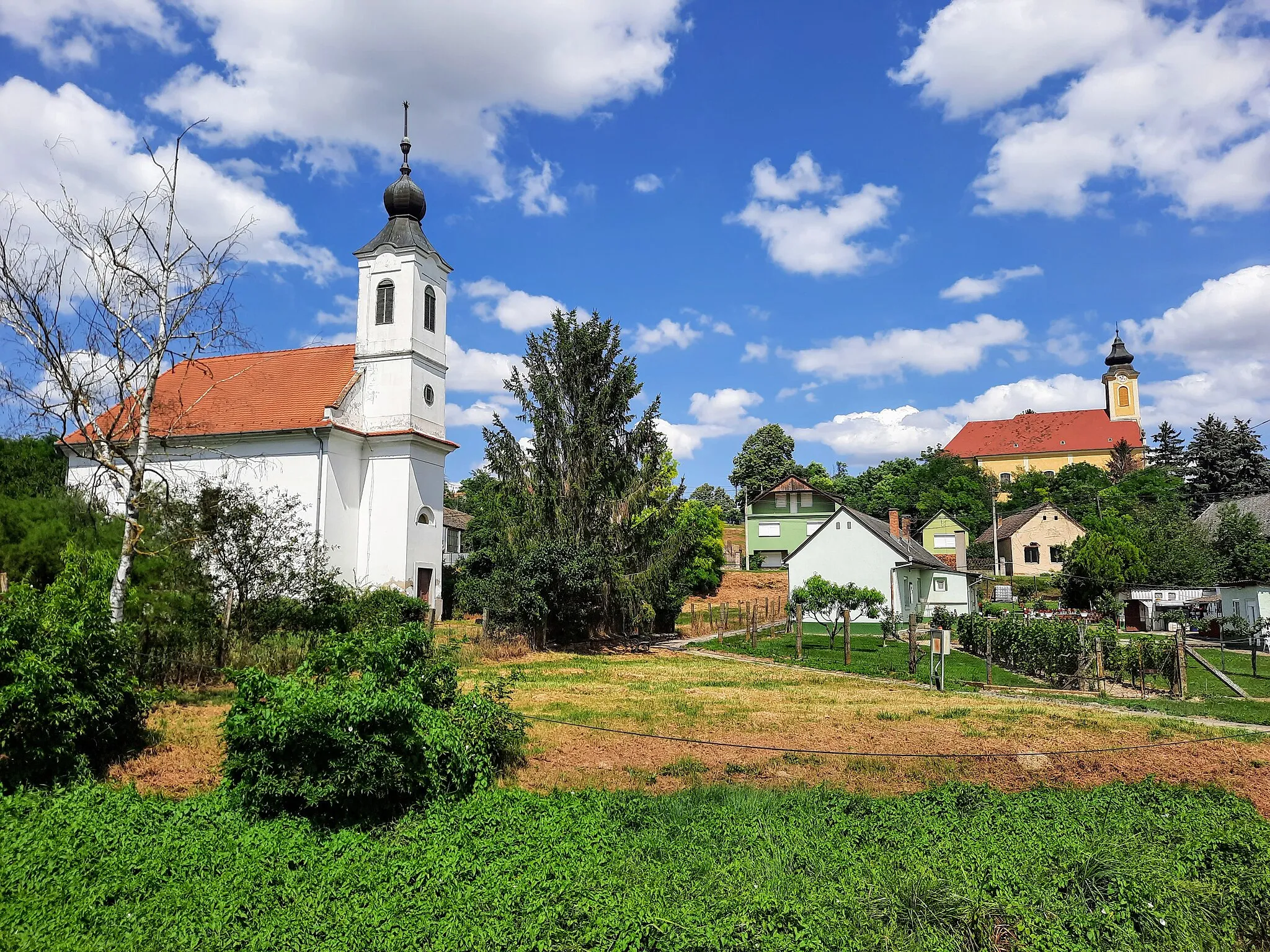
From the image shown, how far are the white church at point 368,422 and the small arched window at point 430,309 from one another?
0.18ft

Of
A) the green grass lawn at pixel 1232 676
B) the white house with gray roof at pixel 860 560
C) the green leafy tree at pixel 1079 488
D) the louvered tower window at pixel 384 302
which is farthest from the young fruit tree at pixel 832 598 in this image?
the green leafy tree at pixel 1079 488

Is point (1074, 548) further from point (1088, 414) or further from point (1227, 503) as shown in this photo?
point (1088, 414)

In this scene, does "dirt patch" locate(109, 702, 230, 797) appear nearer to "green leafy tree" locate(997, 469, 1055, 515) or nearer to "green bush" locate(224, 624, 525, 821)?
"green bush" locate(224, 624, 525, 821)

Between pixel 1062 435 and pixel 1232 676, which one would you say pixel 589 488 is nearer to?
pixel 1232 676

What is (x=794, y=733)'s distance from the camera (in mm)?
12594

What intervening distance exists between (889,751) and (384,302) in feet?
94.4

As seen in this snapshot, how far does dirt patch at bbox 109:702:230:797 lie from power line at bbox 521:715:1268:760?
4.36 m

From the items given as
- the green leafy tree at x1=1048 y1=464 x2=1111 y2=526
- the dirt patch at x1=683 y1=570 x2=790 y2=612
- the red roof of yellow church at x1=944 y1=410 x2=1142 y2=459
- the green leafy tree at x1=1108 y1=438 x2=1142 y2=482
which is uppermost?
the red roof of yellow church at x1=944 y1=410 x2=1142 y2=459

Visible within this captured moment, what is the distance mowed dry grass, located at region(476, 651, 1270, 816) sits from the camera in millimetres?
10273

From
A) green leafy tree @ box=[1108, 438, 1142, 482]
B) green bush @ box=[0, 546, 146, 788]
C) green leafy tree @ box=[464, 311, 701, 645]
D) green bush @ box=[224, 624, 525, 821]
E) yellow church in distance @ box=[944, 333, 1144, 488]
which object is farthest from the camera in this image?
yellow church in distance @ box=[944, 333, 1144, 488]

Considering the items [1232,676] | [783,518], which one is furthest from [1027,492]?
[1232,676]

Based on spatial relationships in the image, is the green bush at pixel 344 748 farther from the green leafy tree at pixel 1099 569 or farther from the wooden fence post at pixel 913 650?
the green leafy tree at pixel 1099 569

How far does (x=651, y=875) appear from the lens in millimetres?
6484

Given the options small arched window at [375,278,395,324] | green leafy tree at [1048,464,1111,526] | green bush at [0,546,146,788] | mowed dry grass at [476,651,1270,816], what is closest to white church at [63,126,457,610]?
small arched window at [375,278,395,324]
